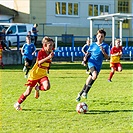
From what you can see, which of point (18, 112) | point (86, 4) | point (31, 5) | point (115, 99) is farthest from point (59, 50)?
point (18, 112)

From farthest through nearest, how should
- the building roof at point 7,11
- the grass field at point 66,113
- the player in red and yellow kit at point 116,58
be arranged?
the building roof at point 7,11
the player in red and yellow kit at point 116,58
the grass field at point 66,113

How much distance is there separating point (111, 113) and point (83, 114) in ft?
1.97

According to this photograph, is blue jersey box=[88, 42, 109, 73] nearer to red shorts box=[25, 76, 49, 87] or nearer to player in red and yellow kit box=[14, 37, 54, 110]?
player in red and yellow kit box=[14, 37, 54, 110]

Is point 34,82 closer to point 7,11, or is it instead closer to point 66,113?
point 66,113

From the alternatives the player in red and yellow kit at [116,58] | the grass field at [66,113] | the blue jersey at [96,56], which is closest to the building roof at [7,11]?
the player in red and yellow kit at [116,58]

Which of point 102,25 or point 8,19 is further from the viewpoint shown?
point 102,25

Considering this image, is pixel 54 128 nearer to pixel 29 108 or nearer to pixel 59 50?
pixel 29 108

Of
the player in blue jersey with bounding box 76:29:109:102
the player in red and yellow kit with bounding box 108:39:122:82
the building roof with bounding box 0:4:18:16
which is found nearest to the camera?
the player in blue jersey with bounding box 76:29:109:102

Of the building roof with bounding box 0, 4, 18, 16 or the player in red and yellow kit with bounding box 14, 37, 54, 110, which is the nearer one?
the player in red and yellow kit with bounding box 14, 37, 54, 110

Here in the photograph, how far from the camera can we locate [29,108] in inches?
425

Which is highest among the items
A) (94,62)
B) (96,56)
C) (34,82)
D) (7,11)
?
(7,11)

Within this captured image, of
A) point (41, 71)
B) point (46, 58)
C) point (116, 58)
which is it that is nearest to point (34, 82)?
point (41, 71)

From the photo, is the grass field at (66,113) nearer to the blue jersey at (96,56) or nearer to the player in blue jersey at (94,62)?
the player in blue jersey at (94,62)

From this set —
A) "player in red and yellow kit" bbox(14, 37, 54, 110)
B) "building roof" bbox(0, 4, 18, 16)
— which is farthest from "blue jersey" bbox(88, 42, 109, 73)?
"building roof" bbox(0, 4, 18, 16)
